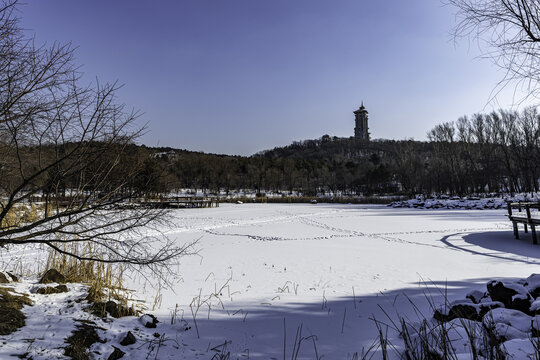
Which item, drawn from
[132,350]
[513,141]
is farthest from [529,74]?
[513,141]

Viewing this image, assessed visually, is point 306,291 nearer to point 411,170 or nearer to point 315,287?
point 315,287

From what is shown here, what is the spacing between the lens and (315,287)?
5.50 meters

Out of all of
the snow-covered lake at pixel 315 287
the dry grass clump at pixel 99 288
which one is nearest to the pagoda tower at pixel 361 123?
the snow-covered lake at pixel 315 287

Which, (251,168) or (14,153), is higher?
(251,168)

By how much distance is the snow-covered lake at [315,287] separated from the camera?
3.43 metres

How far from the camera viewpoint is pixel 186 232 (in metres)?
14.0

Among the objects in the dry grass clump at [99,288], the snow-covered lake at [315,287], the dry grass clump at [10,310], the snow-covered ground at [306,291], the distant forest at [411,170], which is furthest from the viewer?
the distant forest at [411,170]

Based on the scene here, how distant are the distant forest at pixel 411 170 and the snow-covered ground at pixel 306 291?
5.89 ft

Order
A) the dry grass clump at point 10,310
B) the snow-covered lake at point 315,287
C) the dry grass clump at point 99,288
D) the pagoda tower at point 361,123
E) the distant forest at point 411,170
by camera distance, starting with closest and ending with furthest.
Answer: the dry grass clump at point 10,310
the snow-covered lake at point 315,287
the dry grass clump at point 99,288
the distant forest at point 411,170
the pagoda tower at point 361,123

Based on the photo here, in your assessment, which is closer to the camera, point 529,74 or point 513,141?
point 529,74

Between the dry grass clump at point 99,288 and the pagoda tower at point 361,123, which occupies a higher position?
the pagoda tower at point 361,123

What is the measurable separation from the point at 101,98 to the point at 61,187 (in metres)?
1.07

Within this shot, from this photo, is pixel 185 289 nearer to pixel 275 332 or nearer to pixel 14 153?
pixel 275 332

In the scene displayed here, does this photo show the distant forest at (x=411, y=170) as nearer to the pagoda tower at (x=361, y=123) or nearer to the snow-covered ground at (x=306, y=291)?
the snow-covered ground at (x=306, y=291)
